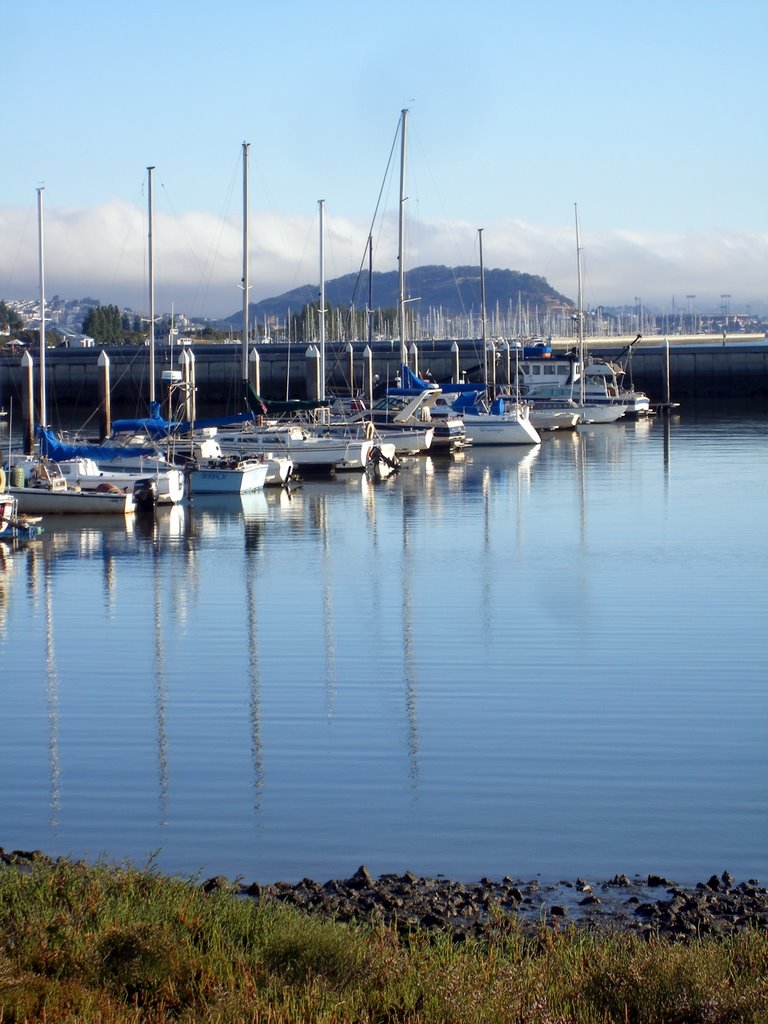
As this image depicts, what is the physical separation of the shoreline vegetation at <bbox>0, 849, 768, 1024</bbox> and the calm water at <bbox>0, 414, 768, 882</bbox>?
3.14 feet

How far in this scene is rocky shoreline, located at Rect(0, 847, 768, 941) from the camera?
8.58 m

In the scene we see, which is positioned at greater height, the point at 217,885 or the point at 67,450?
the point at 67,450

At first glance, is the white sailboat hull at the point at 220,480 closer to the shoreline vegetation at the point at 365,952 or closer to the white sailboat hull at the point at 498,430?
the white sailboat hull at the point at 498,430

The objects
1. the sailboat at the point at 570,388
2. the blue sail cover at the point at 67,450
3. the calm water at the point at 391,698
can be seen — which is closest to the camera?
the calm water at the point at 391,698

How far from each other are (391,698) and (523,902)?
620 cm

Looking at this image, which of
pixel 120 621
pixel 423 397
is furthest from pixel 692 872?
pixel 423 397

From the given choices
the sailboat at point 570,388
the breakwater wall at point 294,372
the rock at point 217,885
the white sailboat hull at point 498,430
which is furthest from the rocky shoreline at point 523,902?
the breakwater wall at point 294,372

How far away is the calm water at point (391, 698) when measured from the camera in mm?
10734

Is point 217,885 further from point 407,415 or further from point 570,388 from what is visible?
point 570,388

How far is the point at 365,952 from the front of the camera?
7.20 m

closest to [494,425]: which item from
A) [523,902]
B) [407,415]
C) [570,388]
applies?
[407,415]

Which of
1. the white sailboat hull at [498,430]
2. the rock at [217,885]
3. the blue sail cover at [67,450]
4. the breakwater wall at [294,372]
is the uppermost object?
A: the breakwater wall at [294,372]

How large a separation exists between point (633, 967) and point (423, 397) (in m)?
45.6

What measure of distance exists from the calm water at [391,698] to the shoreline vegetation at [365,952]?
96 cm
